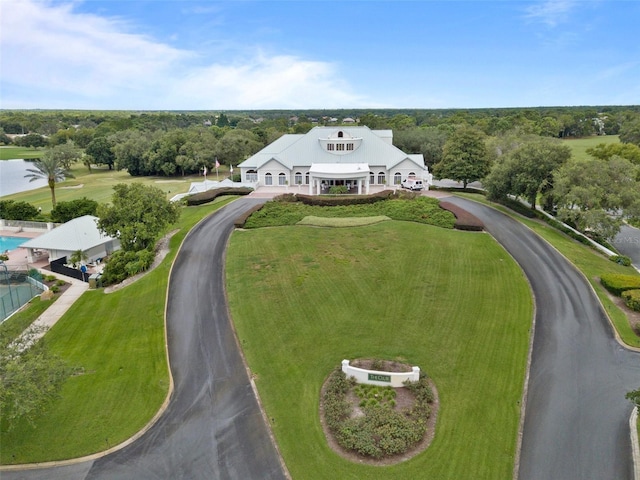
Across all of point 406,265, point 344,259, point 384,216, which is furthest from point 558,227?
point 344,259

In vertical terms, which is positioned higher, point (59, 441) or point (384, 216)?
point (384, 216)

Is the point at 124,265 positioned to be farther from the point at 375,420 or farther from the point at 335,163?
the point at 335,163

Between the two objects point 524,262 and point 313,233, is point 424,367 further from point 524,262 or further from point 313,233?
point 313,233

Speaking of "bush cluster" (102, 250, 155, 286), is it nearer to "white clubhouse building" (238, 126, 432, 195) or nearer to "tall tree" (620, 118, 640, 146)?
"white clubhouse building" (238, 126, 432, 195)

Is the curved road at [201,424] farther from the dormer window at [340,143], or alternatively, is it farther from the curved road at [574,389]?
the dormer window at [340,143]

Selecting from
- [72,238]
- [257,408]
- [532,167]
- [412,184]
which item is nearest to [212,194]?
[72,238]

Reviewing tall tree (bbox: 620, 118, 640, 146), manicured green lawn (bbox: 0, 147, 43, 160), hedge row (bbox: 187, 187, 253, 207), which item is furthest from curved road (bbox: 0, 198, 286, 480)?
manicured green lawn (bbox: 0, 147, 43, 160)
